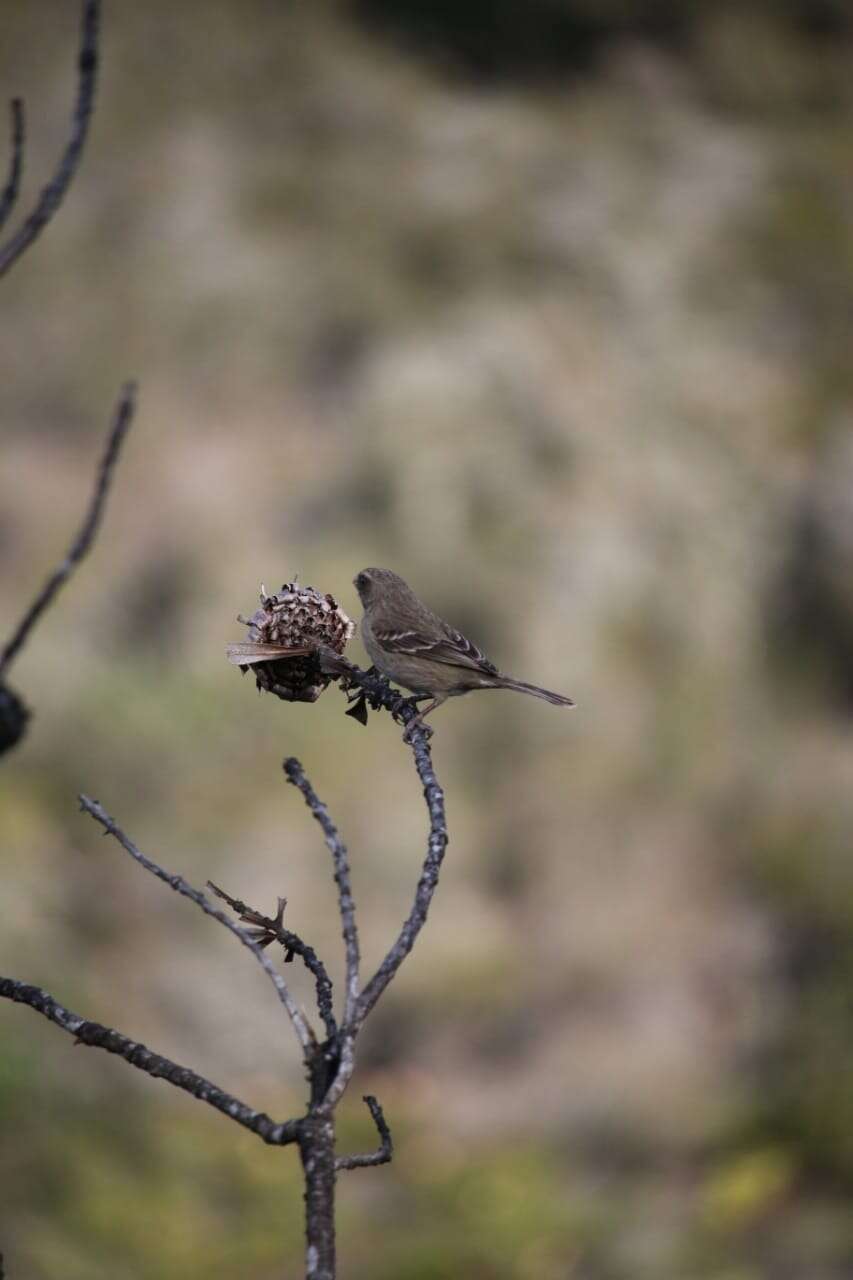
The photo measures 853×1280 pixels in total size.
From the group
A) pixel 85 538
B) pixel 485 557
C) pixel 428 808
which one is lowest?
pixel 85 538

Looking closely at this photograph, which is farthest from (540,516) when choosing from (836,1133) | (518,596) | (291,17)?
Answer: (291,17)

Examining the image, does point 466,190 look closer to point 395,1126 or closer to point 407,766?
point 407,766

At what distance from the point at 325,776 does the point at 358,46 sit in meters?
6.01

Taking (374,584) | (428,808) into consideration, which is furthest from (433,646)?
(428,808)

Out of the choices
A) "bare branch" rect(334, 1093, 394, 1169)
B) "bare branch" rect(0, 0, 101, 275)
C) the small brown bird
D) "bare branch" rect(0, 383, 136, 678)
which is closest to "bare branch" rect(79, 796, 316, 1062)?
"bare branch" rect(334, 1093, 394, 1169)

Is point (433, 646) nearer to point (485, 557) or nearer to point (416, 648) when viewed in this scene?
point (416, 648)

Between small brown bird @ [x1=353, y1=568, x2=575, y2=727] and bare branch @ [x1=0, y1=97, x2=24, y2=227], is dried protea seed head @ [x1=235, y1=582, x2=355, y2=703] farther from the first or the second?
bare branch @ [x1=0, y1=97, x2=24, y2=227]

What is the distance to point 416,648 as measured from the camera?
10.6 ft

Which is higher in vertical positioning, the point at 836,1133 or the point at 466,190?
the point at 466,190

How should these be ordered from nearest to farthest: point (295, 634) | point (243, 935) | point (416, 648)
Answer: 1. point (243, 935)
2. point (295, 634)
3. point (416, 648)

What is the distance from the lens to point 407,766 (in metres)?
8.40

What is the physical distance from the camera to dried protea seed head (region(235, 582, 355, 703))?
215 cm

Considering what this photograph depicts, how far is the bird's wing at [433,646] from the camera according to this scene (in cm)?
321

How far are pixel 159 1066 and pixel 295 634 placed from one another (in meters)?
0.93
